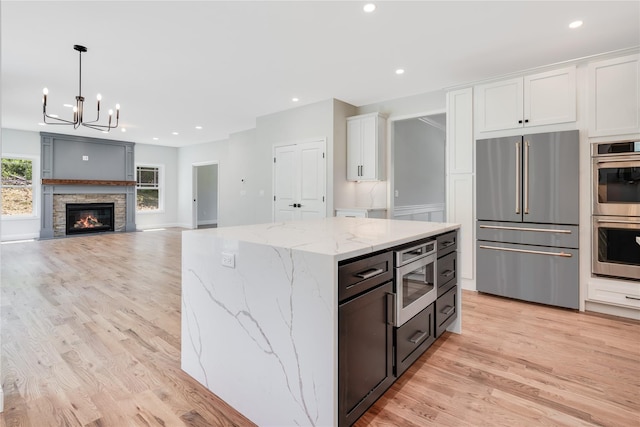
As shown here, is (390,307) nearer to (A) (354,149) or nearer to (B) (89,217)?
(A) (354,149)

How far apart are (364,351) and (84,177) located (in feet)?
33.0

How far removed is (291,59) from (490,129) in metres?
2.48

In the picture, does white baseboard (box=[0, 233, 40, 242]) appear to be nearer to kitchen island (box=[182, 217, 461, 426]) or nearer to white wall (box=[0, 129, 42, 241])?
white wall (box=[0, 129, 42, 241])

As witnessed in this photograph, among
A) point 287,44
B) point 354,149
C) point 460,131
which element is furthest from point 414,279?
point 354,149

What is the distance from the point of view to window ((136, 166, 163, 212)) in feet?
33.6

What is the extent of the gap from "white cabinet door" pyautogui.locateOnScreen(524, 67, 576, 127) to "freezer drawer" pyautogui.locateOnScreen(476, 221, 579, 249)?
3.71 feet

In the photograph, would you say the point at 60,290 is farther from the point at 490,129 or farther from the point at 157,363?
the point at 490,129

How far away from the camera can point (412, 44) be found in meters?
3.31

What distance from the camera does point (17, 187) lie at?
8039 millimetres

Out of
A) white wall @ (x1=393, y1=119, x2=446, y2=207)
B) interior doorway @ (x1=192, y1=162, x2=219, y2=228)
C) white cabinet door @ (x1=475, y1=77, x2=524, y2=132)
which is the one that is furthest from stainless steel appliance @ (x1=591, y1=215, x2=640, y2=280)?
interior doorway @ (x1=192, y1=162, x2=219, y2=228)

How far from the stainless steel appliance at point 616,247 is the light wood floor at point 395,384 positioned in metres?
0.47

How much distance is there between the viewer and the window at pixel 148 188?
10250mm

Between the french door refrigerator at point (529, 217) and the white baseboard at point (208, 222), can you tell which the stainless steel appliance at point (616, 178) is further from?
the white baseboard at point (208, 222)

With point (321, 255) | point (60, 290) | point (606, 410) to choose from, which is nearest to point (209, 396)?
point (321, 255)
